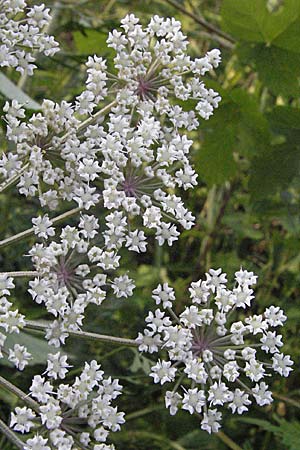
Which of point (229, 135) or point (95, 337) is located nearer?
point (95, 337)

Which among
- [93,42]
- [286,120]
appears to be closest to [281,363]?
[286,120]

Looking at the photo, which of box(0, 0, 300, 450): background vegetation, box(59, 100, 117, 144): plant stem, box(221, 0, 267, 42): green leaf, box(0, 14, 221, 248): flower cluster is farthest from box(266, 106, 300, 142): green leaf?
box(59, 100, 117, 144): plant stem

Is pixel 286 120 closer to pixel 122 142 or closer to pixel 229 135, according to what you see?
pixel 229 135

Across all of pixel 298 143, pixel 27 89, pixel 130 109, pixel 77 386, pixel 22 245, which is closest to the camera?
pixel 77 386

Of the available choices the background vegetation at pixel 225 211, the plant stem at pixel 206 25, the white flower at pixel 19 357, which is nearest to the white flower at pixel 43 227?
the white flower at pixel 19 357

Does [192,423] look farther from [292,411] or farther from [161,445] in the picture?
[292,411]

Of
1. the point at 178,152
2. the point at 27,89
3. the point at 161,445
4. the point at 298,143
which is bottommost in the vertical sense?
the point at 161,445

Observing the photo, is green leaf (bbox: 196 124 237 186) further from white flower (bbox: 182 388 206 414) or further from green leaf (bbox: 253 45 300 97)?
white flower (bbox: 182 388 206 414)

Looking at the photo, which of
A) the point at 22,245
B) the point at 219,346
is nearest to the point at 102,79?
the point at 219,346
